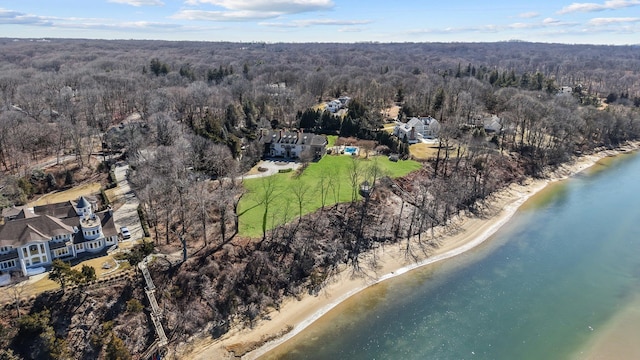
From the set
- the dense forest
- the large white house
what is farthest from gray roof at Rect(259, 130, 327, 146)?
the large white house

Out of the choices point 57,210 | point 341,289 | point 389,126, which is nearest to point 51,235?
point 57,210

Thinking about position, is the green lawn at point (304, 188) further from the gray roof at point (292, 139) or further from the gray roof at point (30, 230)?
the gray roof at point (30, 230)

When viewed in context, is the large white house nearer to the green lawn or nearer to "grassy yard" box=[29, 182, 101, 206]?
the green lawn

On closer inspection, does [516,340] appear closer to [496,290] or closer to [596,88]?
[496,290]

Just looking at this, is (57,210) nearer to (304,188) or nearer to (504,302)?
(304,188)

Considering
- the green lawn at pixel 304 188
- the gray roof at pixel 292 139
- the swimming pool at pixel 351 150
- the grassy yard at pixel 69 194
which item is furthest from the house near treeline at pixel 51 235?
the swimming pool at pixel 351 150

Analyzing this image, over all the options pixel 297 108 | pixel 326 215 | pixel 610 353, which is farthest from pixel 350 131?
pixel 610 353
